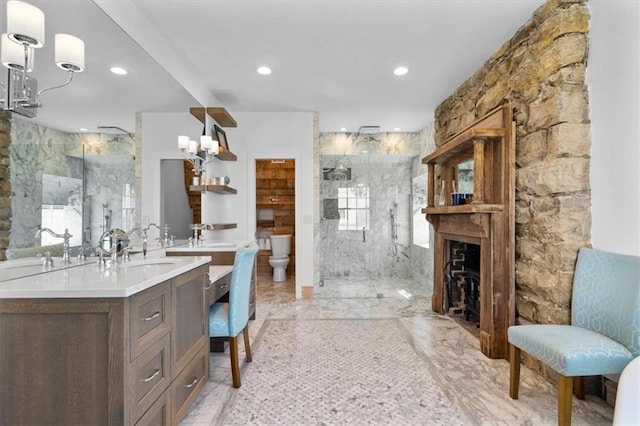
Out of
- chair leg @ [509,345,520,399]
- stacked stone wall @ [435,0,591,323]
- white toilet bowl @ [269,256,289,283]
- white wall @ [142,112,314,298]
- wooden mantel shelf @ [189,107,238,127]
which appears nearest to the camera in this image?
chair leg @ [509,345,520,399]

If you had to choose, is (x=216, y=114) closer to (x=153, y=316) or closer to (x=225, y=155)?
(x=225, y=155)

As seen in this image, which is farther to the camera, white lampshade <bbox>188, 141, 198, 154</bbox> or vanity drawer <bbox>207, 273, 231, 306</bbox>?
white lampshade <bbox>188, 141, 198, 154</bbox>

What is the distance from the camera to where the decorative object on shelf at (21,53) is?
52.4 inches

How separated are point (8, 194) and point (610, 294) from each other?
9.99 ft

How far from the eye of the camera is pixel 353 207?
20.0 feet

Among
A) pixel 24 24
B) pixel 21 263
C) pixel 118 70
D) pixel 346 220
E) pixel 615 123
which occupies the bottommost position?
pixel 21 263

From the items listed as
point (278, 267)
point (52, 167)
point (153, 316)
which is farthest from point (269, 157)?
point (153, 316)

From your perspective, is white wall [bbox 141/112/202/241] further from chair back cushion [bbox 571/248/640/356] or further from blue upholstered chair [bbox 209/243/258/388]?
chair back cushion [bbox 571/248/640/356]

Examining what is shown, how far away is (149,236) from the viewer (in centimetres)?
260

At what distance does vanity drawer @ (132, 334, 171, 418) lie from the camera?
4.24 ft

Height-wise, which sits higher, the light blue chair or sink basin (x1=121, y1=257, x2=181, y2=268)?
sink basin (x1=121, y1=257, x2=181, y2=268)

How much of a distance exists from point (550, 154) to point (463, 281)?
1.78 metres

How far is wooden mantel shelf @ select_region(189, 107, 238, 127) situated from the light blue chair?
331cm

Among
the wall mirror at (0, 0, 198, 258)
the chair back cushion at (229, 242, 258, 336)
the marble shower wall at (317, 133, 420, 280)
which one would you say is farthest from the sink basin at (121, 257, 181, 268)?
the marble shower wall at (317, 133, 420, 280)
